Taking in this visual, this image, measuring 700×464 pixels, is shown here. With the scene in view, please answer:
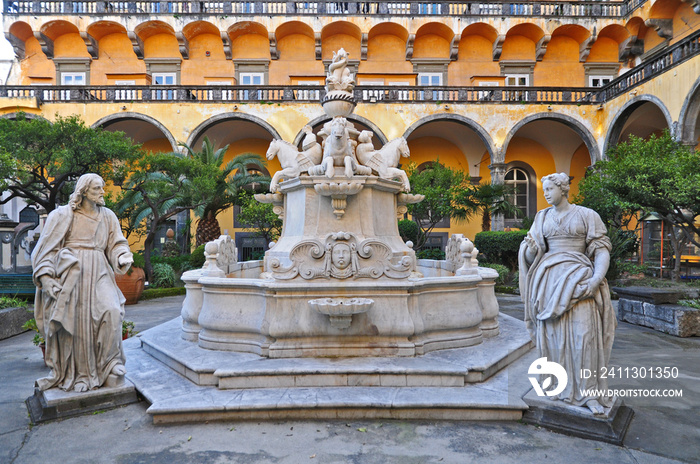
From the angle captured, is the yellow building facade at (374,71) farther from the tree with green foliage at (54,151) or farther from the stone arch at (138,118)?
the tree with green foliage at (54,151)

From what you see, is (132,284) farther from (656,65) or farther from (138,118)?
(656,65)

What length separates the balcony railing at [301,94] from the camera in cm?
1780

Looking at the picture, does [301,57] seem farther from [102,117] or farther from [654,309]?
[654,309]

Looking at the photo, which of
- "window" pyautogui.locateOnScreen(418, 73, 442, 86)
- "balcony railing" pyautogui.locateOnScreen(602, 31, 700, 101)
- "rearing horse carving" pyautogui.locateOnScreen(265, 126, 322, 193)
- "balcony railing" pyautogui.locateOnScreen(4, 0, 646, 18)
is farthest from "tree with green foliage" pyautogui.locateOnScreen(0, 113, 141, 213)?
"balcony railing" pyautogui.locateOnScreen(602, 31, 700, 101)

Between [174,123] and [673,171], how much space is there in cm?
1670

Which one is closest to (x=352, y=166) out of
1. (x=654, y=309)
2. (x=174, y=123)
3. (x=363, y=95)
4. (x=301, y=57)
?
(x=654, y=309)

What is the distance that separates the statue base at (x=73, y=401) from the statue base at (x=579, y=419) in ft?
10.9

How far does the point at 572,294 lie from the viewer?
3.17 metres

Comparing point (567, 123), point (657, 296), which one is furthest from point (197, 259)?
point (567, 123)

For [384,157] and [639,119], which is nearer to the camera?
[384,157]

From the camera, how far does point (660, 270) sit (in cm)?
1319

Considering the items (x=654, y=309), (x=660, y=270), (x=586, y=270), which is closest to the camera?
(x=586, y=270)

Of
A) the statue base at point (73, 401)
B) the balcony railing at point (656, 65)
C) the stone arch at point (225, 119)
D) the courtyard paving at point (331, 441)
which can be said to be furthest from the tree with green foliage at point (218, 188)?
the balcony railing at point (656, 65)

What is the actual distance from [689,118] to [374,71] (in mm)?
13101
